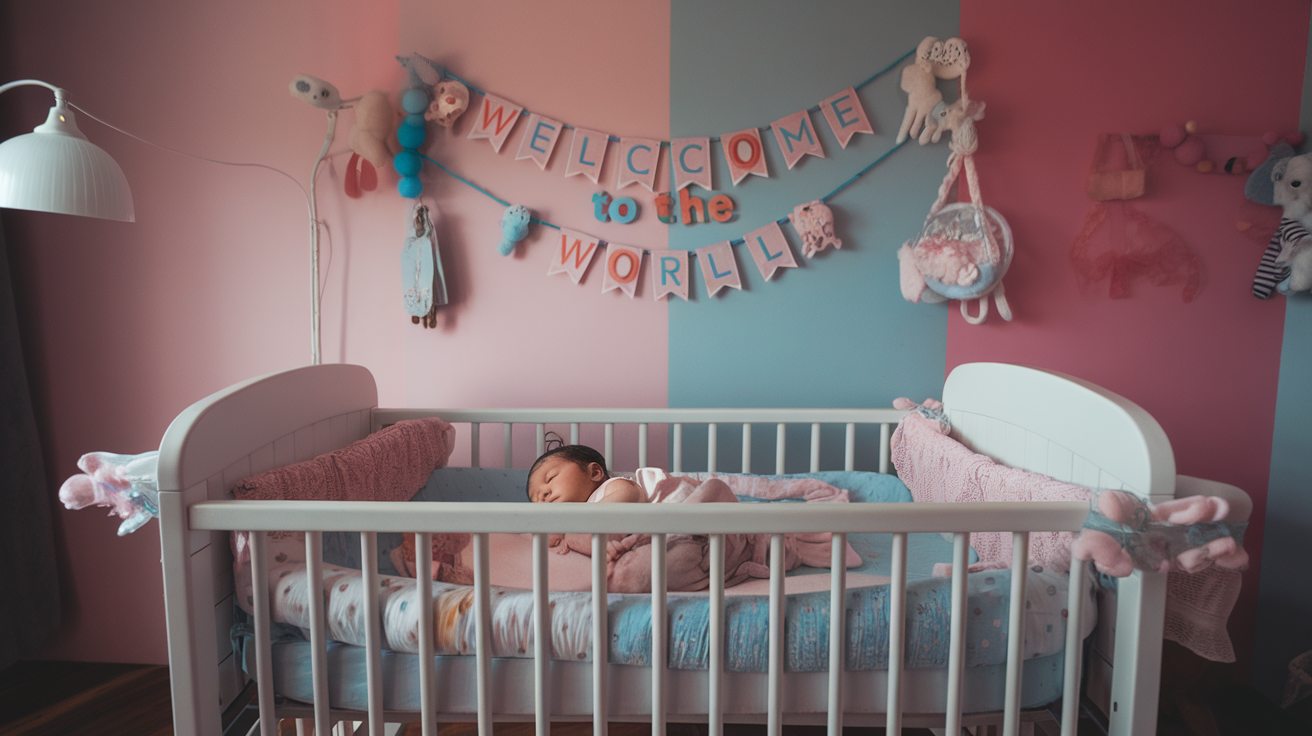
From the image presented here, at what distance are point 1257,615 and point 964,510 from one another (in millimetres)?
1610

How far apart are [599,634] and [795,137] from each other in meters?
1.38

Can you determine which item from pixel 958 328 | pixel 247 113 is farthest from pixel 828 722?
pixel 247 113

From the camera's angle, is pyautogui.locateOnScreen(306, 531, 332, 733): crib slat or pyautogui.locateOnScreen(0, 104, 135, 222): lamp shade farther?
pyautogui.locateOnScreen(0, 104, 135, 222): lamp shade

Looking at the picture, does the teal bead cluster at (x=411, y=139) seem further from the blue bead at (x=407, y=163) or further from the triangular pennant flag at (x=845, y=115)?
the triangular pennant flag at (x=845, y=115)

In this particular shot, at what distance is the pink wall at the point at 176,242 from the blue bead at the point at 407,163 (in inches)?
4.8

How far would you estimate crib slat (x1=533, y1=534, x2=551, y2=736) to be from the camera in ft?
2.84

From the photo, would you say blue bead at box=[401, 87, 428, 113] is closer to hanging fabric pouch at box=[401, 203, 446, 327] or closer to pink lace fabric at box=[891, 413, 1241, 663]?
hanging fabric pouch at box=[401, 203, 446, 327]

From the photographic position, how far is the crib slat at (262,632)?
2.93 feet

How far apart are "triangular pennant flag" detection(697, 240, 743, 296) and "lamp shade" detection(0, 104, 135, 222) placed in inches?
49.9

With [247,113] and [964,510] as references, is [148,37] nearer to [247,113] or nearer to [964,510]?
[247,113]

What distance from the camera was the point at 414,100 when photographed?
1.73m

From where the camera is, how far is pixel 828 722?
2.94ft

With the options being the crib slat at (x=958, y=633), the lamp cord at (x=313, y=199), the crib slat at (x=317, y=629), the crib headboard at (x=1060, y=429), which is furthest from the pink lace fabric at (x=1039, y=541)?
the lamp cord at (x=313, y=199)

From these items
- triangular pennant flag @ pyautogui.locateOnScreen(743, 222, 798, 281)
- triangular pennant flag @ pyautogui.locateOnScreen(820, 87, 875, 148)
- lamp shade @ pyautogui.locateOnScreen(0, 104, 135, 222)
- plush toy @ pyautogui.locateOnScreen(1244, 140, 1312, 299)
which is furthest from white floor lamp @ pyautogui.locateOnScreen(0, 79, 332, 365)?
plush toy @ pyautogui.locateOnScreen(1244, 140, 1312, 299)
